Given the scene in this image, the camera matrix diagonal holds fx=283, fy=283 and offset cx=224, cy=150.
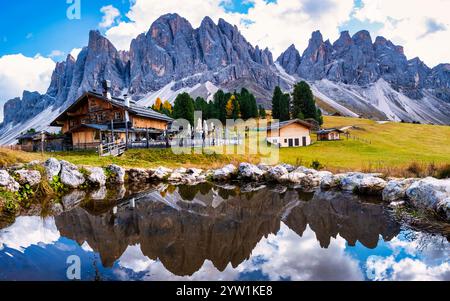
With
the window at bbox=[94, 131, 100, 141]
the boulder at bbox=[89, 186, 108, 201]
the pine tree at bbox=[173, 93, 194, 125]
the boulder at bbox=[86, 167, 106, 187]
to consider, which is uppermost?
the pine tree at bbox=[173, 93, 194, 125]

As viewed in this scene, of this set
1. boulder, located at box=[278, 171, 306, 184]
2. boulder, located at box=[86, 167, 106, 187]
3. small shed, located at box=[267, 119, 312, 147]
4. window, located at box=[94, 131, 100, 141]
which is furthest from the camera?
small shed, located at box=[267, 119, 312, 147]

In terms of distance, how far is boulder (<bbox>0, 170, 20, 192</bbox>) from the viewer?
13.7 m

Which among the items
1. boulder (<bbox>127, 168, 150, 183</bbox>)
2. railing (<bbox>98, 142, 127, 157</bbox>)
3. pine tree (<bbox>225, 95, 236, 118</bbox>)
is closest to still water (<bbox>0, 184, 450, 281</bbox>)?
boulder (<bbox>127, 168, 150, 183</bbox>)

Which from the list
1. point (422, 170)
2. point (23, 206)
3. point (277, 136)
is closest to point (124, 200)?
point (23, 206)

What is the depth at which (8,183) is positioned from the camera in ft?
46.0

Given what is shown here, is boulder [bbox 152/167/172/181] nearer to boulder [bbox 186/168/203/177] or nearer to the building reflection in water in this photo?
boulder [bbox 186/168/203/177]

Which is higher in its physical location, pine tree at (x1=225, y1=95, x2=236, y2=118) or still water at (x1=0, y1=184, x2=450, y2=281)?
pine tree at (x1=225, y1=95, x2=236, y2=118)

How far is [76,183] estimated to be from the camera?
1830 cm

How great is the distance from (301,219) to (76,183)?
14.4 meters

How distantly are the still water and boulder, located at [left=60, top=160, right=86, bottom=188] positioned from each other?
15.4 feet

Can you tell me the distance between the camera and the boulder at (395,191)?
14252 millimetres

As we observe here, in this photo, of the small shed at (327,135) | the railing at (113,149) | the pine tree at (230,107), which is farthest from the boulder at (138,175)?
the pine tree at (230,107)

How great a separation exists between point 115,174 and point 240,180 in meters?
9.64
